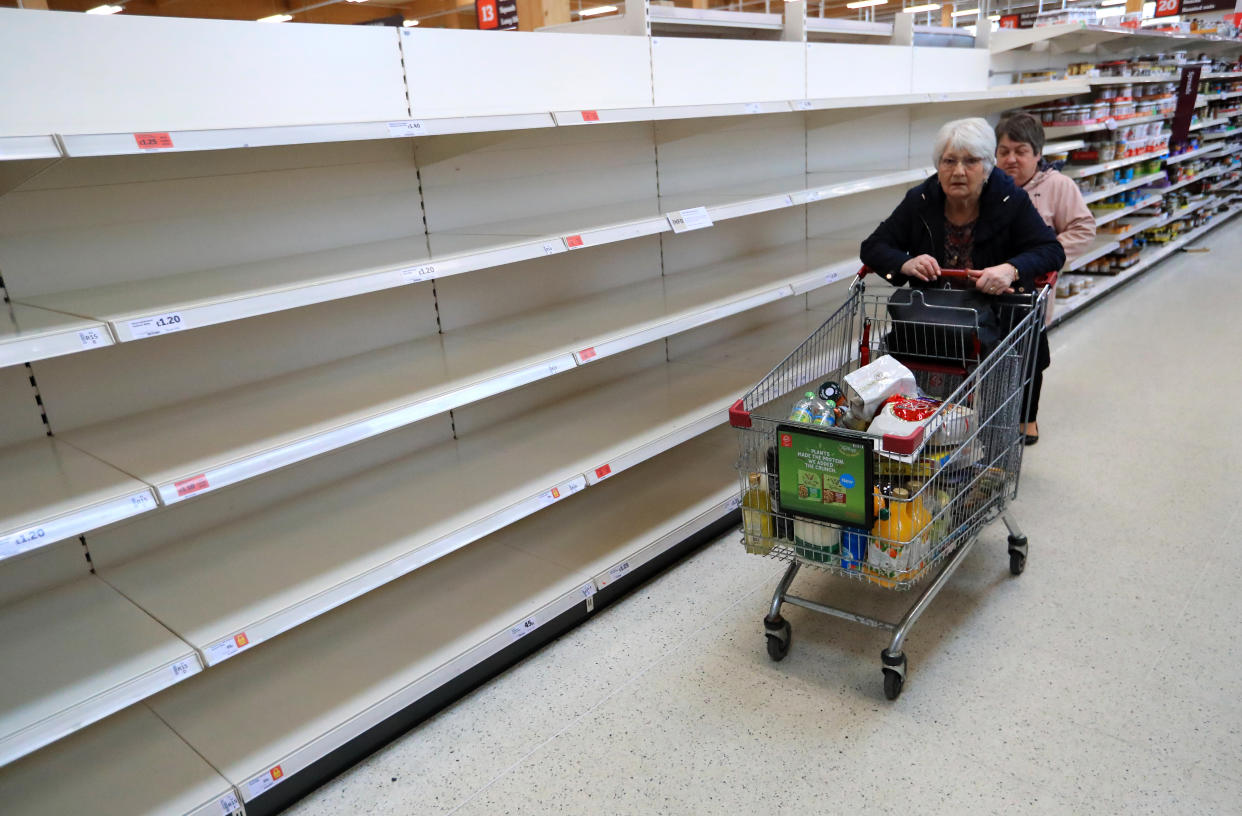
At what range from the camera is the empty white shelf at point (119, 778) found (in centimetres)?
189

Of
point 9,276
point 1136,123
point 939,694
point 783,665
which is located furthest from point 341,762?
point 1136,123

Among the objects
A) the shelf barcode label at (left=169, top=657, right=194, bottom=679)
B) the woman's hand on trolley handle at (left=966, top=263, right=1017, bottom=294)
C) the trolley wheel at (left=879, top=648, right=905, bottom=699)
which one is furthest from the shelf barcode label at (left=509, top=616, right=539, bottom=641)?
the woman's hand on trolley handle at (left=966, top=263, right=1017, bottom=294)

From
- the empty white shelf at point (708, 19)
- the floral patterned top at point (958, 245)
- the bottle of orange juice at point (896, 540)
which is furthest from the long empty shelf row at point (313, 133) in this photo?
the bottle of orange juice at point (896, 540)

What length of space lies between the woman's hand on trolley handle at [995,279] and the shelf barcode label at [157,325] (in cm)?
212

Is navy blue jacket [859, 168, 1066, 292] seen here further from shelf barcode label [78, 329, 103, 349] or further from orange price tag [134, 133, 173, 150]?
shelf barcode label [78, 329, 103, 349]

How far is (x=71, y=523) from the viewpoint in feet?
5.32

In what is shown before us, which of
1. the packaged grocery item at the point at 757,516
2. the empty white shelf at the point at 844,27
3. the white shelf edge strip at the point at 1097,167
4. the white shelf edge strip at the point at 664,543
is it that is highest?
the empty white shelf at the point at 844,27

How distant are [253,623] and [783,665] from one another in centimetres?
145

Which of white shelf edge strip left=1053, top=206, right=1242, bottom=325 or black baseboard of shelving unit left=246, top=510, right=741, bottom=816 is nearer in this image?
black baseboard of shelving unit left=246, top=510, right=741, bottom=816

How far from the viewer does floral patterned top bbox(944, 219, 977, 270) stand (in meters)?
2.85

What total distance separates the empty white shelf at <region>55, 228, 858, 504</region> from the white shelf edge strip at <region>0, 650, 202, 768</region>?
0.37 m

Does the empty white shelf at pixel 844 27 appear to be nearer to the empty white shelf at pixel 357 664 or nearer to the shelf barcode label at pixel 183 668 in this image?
the empty white shelf at pixel 357 664

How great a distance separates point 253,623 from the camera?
192cm

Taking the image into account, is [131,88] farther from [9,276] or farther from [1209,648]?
[1209,648]
